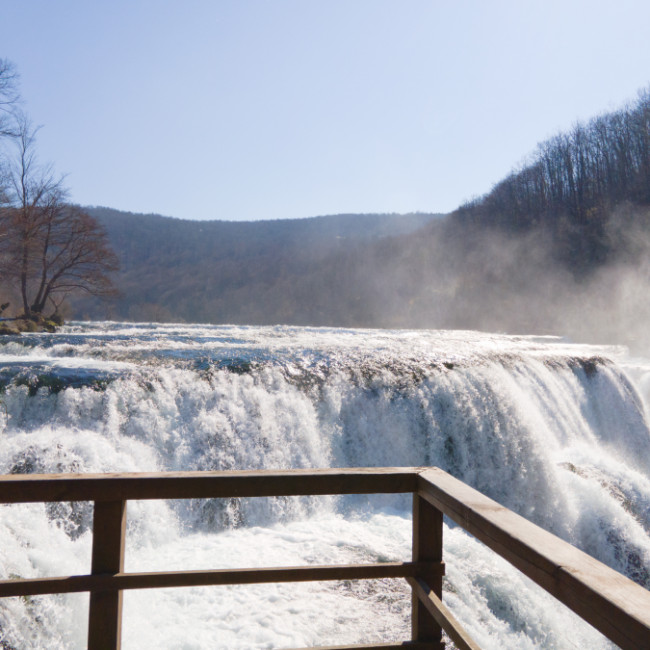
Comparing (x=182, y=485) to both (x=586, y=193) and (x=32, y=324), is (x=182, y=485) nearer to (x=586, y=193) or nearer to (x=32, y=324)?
(x=32, y=324)

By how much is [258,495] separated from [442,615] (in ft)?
2.16

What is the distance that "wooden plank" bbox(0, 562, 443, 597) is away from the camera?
1633mm

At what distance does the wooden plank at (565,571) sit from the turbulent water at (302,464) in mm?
3379

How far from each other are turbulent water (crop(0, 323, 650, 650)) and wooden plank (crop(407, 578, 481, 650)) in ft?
9.41

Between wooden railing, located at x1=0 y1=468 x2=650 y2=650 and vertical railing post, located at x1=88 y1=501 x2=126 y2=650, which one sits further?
vertical railing post, located at x1=88 y1=501 x2=126 y2=650

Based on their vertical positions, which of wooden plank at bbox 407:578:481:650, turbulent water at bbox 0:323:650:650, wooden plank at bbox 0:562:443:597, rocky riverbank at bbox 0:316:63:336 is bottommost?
turbulent water at bbox 0:323:650:650

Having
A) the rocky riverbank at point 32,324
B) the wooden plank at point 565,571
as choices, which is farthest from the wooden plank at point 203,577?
the rocky riverbank at point 32,324

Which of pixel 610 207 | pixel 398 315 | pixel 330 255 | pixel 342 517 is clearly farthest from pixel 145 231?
pixel 342 517

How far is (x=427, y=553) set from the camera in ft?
5.87

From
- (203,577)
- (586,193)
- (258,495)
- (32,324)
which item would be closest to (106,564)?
(203,577)

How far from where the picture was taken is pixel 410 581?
5.86 ft

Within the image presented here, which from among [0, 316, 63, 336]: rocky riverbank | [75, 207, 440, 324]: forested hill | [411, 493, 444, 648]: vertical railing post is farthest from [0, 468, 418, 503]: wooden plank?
[75, 207, 440, 324]: forested hill

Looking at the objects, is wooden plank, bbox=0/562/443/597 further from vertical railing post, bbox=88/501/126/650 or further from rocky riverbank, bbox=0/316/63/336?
rocky riverbank, bbox=0/316/63/336

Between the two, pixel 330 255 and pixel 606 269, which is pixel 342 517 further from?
pixel 330 255
